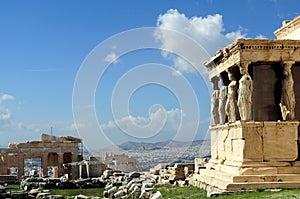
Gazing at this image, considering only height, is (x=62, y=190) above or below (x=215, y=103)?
below

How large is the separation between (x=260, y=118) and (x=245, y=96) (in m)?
1.05

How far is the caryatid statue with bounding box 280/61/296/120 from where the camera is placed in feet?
43.2

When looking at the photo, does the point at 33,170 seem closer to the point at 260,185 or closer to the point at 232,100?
the point at 232,100

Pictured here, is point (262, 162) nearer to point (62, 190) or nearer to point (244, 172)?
point (244, 172)

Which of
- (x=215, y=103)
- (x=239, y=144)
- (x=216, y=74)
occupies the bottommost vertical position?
(x=239, y=144)

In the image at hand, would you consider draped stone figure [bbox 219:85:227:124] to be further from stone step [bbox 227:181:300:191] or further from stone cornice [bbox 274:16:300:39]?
stone step [bbox 227:181:300:191]

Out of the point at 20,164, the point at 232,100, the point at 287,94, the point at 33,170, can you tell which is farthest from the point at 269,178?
the point at 33,170

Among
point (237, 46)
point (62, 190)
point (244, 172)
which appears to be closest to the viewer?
point (244, 172)

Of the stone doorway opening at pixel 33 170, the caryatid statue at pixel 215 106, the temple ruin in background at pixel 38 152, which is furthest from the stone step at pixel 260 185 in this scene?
the stone doorway opening at pixel 33 170

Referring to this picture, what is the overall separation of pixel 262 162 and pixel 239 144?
0.82 m

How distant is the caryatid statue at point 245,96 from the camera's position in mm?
12945

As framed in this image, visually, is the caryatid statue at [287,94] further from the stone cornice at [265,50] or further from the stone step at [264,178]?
the stone step at [264,178]

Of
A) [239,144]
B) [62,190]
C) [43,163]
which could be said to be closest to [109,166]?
[43,163]

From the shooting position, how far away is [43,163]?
35.2 m
